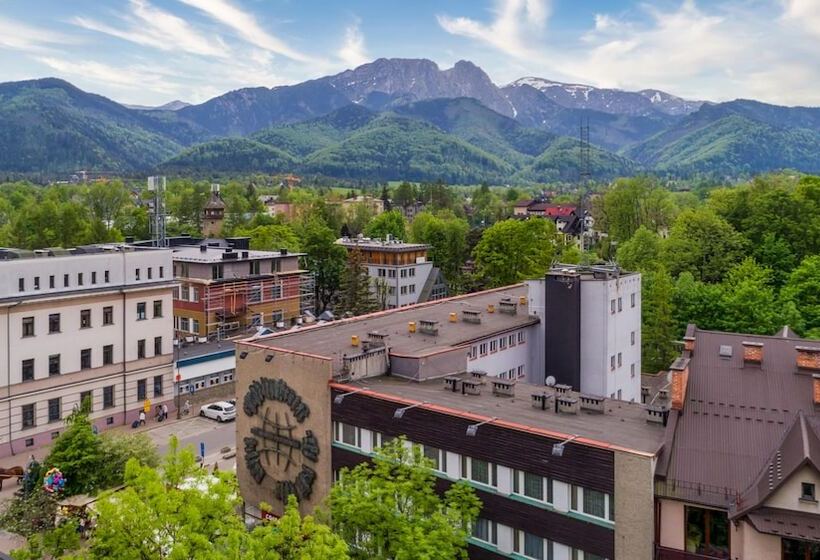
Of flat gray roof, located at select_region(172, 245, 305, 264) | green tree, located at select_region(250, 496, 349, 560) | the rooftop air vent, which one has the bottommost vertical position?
A: green tree, located at select_region(250, 496, 349, 560)

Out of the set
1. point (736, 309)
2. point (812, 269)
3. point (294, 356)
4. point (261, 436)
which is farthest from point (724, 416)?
point (812, 269)

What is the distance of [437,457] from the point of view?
91.8 ft

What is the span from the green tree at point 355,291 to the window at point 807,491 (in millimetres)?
63117

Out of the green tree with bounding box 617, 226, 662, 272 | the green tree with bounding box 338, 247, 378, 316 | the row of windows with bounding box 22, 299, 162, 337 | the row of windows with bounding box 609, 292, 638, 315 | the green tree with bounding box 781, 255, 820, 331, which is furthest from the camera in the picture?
the green tree with bounding box 338, 247, 378, 316

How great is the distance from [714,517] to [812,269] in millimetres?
48596

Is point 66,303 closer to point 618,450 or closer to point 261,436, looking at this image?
point 261,436

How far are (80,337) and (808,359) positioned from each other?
41804 millimetres

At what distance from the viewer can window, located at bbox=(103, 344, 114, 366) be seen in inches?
1909

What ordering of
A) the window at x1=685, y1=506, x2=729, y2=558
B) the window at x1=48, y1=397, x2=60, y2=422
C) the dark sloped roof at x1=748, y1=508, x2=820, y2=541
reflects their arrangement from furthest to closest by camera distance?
the window at x1=48, y1=397, x2=60, y2=422, the window at x1=685, y1=506, x2=729, y2=558, the dark sloped roof at x1=748, y1=508, x2=820, y2=541

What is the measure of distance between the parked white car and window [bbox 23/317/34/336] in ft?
42.4

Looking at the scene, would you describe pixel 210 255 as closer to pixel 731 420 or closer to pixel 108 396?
pixel 108 396

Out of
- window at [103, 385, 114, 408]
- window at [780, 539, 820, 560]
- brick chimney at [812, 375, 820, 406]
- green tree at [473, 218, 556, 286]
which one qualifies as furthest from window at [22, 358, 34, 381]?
green tree at [473, 218, 556, 286]

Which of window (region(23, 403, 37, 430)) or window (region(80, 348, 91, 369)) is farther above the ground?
window (region(80, 348, 91, 369))

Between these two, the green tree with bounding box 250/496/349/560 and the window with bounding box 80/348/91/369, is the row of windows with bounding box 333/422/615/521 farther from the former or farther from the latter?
the window with bounding box 80/348/91/369
